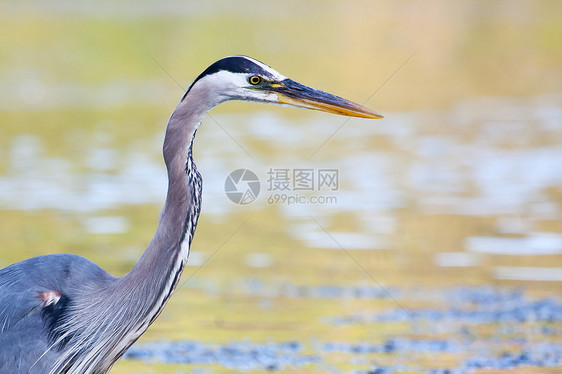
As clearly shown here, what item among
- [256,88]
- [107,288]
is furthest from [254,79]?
[107,288]

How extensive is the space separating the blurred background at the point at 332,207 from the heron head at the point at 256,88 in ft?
6.07

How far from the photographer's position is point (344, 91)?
1936cm

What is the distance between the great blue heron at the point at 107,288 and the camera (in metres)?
4.53

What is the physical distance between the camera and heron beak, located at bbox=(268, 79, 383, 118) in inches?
194

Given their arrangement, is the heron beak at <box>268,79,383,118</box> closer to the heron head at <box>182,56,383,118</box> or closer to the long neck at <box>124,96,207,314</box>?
the heron head at <box>182,56,383,118</box>

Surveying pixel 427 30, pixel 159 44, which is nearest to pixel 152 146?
pixel 159 44

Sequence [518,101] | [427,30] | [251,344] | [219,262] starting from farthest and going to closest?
[427,30], [518,101], [219,262], [251,344]

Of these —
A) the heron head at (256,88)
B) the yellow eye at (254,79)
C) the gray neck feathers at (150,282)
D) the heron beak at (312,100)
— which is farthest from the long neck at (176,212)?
the heron beak at (312,100)

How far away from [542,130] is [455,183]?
3.76 metres

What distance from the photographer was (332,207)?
1042cm

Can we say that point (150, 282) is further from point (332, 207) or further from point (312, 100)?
point (332, 207)

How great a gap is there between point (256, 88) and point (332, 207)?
5666mm

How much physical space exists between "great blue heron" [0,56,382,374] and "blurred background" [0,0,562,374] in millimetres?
1373

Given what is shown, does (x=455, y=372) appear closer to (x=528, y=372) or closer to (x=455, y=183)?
(x=528, y=372)
